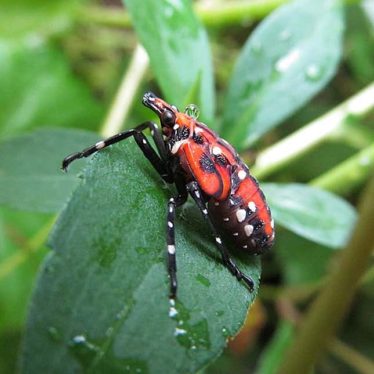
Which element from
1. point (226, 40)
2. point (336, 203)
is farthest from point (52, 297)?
point (226, 40)

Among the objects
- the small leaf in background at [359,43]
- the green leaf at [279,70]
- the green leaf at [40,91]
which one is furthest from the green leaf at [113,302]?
the small leaf in background at [359,43]

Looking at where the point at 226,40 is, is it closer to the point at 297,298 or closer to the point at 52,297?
the point at 297,298

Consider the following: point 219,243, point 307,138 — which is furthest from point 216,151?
point 307,138

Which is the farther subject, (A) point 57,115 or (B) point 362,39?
(B) point 362,39

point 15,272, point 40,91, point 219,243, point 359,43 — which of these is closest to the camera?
point 219,243

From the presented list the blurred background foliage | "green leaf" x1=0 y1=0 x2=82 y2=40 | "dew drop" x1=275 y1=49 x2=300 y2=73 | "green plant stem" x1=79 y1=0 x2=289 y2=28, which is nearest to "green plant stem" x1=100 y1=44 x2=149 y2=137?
the blurred background foliage

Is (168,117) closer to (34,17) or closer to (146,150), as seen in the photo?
(146,150)

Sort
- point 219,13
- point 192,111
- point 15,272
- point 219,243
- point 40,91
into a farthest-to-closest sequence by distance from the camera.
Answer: point 40,91, point 219,13, point 15,272, point 192,111, point 219,243
